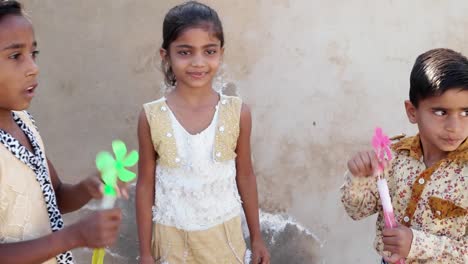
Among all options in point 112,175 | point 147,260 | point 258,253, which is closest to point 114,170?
point 112,175

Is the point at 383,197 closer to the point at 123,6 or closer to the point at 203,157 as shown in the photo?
the point at 203,157

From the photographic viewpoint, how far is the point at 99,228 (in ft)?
5.38

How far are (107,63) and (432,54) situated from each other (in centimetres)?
160

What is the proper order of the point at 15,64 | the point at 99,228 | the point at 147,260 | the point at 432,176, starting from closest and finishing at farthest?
the point at 99,228, the point at 15,64, the point at 432,176, the point at 147,260

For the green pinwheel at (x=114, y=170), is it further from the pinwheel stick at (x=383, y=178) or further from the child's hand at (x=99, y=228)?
the pinwheel stick at (x=383, y=178)

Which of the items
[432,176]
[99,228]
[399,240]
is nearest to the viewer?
[99,228]

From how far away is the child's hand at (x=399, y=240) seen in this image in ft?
6.28

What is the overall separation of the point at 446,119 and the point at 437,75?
141mm

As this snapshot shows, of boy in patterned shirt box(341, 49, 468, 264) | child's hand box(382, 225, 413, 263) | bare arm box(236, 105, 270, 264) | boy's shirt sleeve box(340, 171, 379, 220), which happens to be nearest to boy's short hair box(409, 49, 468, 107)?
boy in patterned shirt box(341, 49, 468, 264)

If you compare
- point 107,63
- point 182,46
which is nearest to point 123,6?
point 107,63

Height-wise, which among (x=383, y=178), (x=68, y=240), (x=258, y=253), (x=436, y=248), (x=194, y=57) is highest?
(x=194, y=57)

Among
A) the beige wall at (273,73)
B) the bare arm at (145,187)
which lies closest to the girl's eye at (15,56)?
the bare arm at (145,187)

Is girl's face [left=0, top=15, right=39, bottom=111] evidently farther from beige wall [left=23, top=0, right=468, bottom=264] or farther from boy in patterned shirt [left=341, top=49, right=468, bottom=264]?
beige wall [left=23, top=0, right=468, bottom=264]

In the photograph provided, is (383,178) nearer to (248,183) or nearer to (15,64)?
(248,183)
